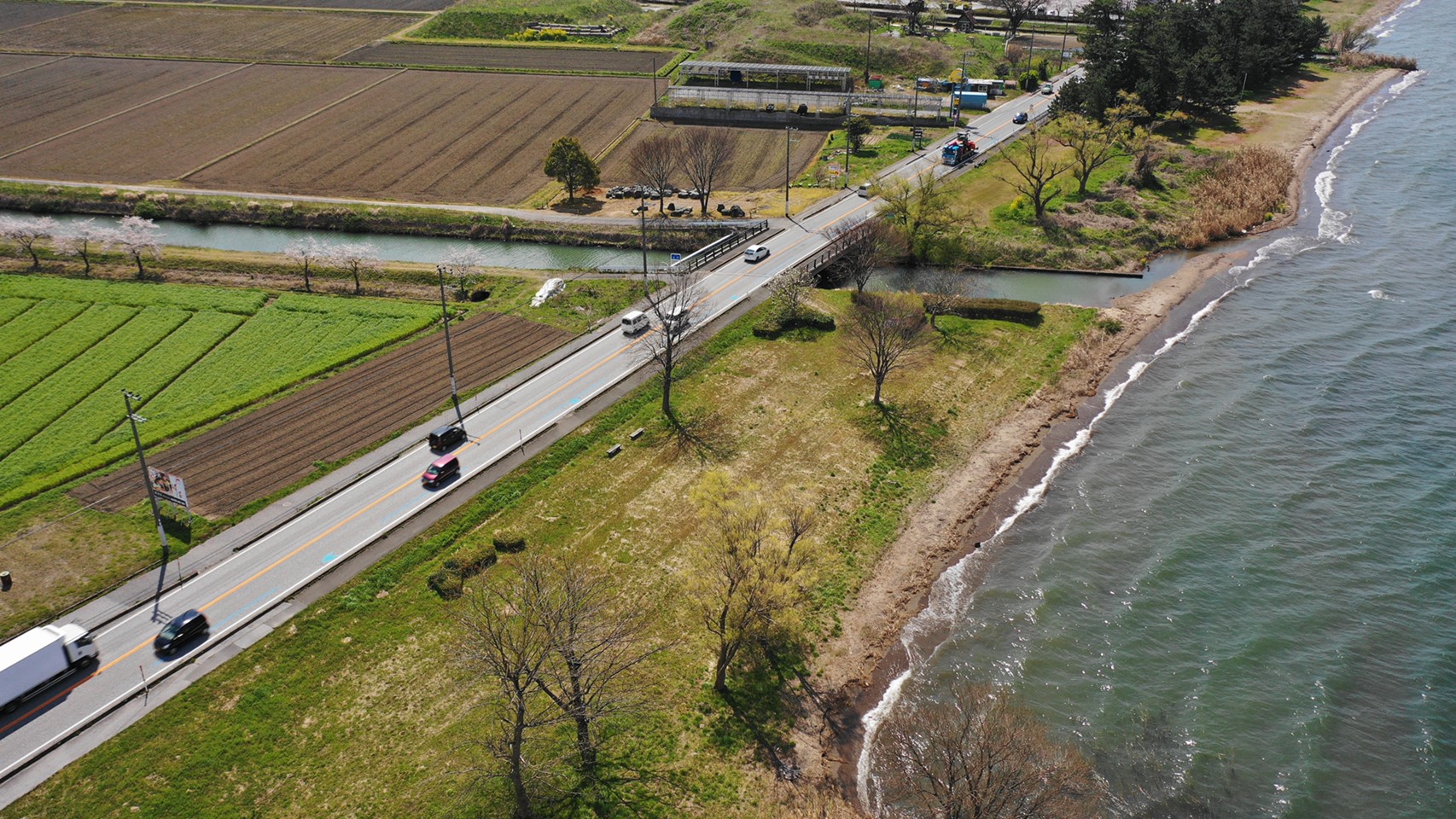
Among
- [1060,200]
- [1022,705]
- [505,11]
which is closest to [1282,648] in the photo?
[1022,705]

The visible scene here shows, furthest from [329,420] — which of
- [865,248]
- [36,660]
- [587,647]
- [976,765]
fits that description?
[976,765]

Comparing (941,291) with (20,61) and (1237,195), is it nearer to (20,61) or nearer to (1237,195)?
(1237,195)

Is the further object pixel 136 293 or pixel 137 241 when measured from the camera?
pixel 137 241

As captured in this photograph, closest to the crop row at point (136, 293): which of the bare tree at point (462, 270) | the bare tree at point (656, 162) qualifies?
the bare tree at point (462, 270)

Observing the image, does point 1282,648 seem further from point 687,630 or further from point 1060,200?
point 1060,200

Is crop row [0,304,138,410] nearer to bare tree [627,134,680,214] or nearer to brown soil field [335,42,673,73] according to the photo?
bare tree [627,134,680,214]

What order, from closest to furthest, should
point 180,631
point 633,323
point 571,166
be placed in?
point 180,631 → point 633,323 → point 571,166
